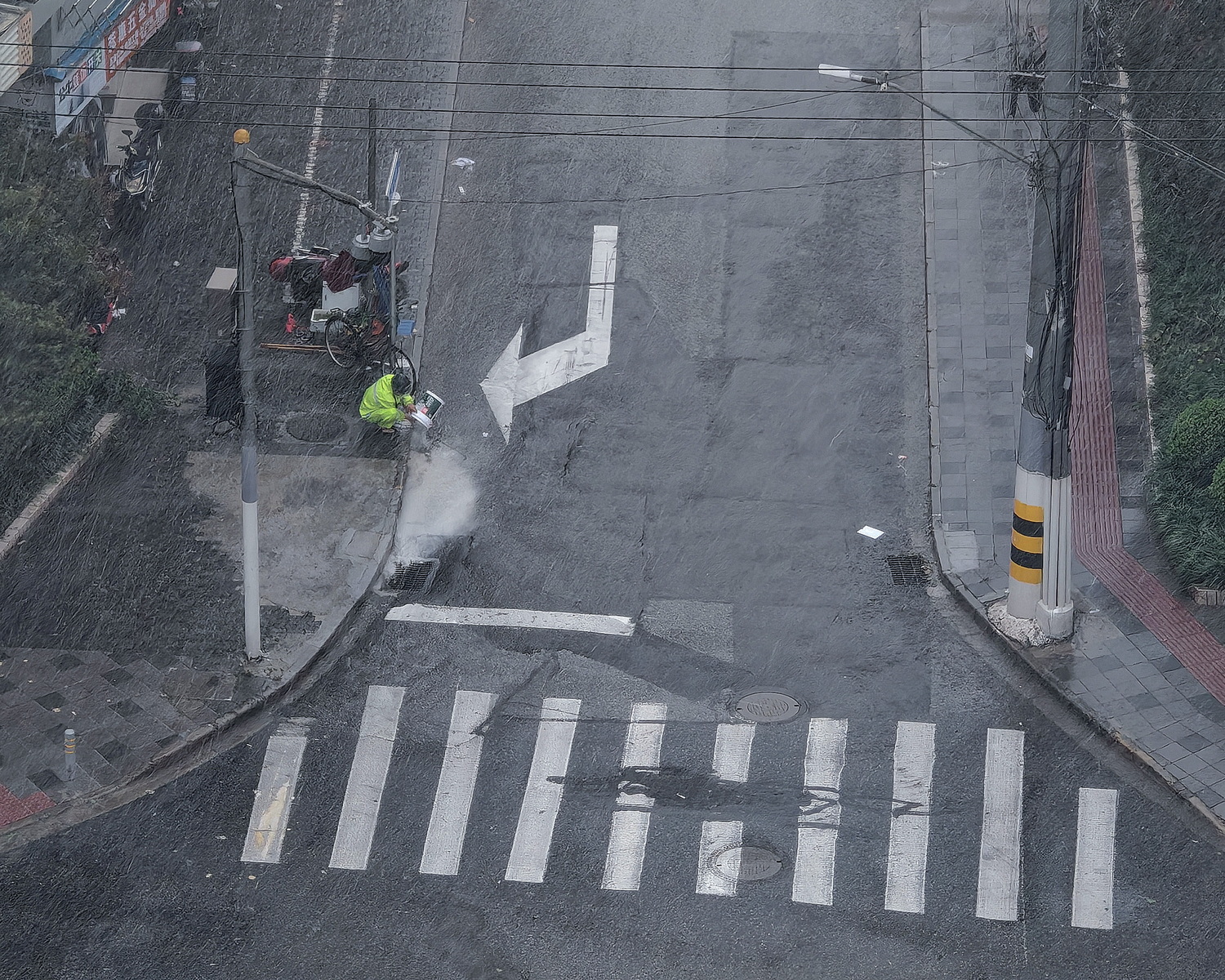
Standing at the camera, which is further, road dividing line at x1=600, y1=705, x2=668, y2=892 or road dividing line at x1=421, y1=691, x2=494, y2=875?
road dividing line at x1=421, y1=691, x2=494, y2=875

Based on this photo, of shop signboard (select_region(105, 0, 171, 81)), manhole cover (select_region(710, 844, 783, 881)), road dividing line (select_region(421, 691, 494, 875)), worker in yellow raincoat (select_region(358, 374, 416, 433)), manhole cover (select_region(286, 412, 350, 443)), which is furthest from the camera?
shop signboard (select_region(105, 0, 171, 81))

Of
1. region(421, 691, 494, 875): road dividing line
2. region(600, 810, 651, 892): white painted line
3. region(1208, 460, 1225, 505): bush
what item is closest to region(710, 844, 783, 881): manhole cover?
region(600, 810, 651, 892): white painted line

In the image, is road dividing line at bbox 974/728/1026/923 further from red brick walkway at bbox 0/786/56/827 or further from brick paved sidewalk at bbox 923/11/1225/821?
red brick walkway at bbox 0/786/56/827

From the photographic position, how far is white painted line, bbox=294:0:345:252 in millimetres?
27500

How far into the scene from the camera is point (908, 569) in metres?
21.9

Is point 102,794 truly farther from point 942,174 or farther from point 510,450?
point 942,174

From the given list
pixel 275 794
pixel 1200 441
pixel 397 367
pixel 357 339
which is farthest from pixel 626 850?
pixel 357 339

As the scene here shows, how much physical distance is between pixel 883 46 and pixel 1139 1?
4247 millimetres

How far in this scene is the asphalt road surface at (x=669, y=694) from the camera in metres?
17.4

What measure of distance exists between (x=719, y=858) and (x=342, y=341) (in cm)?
1037

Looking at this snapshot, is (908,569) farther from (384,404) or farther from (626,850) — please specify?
(384,404)

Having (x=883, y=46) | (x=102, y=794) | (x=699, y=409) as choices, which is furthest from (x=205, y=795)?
(x=883, y=46)

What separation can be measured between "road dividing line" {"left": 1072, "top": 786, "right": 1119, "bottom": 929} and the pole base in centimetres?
238

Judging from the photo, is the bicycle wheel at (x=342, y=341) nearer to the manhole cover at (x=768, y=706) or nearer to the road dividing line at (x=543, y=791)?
the road dividing line at (x=543, y=791)
